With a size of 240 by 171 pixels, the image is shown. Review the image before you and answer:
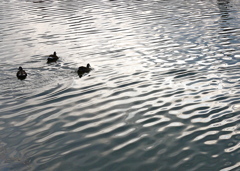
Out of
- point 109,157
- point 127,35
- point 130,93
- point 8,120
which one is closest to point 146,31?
point 127,35

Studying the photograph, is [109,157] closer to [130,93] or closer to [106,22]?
[130,93]

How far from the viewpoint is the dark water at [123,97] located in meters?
10.3

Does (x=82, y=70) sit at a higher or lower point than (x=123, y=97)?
higher

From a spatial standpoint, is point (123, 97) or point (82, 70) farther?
point (82, 70)

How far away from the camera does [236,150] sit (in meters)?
10.4

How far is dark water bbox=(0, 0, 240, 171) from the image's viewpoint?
10328 mm

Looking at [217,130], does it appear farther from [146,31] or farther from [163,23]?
[163,23]

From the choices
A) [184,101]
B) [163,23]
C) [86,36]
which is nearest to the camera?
[184,101]

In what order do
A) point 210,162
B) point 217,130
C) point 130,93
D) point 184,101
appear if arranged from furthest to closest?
point 130,93 → point 184,101 → point 217,130 → point 210,162

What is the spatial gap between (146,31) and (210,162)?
1684 centimetres

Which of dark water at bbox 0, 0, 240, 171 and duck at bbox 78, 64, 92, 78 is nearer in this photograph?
dark water at bbox 0, 0, 240, 171

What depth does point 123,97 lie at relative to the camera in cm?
1452

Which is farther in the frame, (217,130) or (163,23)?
(163,23)

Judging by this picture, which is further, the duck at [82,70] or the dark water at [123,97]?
the duck at [82,70]
